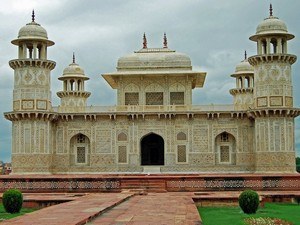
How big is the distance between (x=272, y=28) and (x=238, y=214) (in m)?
16.6

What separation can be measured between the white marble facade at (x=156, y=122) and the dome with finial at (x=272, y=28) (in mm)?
50

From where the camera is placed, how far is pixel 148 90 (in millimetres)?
29984

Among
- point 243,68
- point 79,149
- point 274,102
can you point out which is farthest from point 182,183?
point 243,68

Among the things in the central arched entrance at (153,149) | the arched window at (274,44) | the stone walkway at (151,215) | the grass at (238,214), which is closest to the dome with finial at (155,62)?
the central arched entrance at (153,149)

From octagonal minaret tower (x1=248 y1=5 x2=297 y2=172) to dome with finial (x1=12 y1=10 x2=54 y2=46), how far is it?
11.0 meters

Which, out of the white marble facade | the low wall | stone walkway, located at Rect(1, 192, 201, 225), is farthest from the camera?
the white marble facade

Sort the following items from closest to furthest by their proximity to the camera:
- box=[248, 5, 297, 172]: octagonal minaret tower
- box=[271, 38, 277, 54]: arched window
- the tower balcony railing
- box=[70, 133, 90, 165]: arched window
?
box=[248, 5, 297, 172]: octagonal minaret tower < box=[271, 38, 277, 54]: arched window < the tower balcony railing < box=[70, 133, 90, 165]: arched window

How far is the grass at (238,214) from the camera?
10836mm

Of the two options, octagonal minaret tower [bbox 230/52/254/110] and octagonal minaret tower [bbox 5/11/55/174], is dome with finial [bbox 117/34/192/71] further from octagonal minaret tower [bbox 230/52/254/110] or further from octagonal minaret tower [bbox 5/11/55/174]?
octagonal minaret tower [bbox 230/52/254/110]

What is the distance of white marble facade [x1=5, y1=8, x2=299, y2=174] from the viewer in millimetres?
26359

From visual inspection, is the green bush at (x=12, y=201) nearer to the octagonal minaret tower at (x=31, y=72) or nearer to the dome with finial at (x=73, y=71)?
the octagonal minaret tower at (x=31, y=72)

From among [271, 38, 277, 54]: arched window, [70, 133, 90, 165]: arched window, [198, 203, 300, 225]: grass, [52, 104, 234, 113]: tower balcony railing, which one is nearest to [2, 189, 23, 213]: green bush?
[198, 203, 300, 225]: grass

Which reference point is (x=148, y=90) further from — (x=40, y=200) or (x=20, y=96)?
(x=40, y=200)

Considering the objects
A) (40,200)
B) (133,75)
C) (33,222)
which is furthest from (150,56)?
(33,222)
